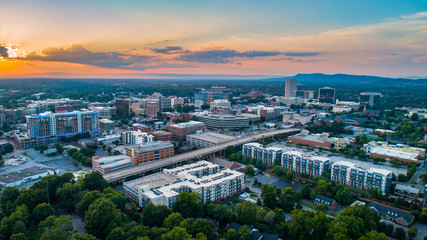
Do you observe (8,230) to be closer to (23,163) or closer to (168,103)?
(23,163)

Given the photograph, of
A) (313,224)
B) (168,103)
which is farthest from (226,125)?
(313,224)

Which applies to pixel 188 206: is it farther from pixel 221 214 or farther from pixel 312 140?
pixel 312 140

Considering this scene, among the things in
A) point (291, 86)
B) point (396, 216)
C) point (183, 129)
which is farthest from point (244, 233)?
point (291, 86)

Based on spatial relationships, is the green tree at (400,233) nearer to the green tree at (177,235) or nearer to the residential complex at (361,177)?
the residential complex at (361,177)

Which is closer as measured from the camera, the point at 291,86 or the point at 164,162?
the point at 164,162

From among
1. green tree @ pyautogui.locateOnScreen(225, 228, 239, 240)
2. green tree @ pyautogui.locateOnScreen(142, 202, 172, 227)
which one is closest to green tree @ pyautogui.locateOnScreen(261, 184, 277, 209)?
green tree @ pyautogui.locateOnScreen(225, 228, 239, 240)

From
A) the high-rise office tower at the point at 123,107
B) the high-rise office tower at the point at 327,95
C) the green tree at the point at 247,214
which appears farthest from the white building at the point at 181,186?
the high-rise office tower at the point at 327,95
